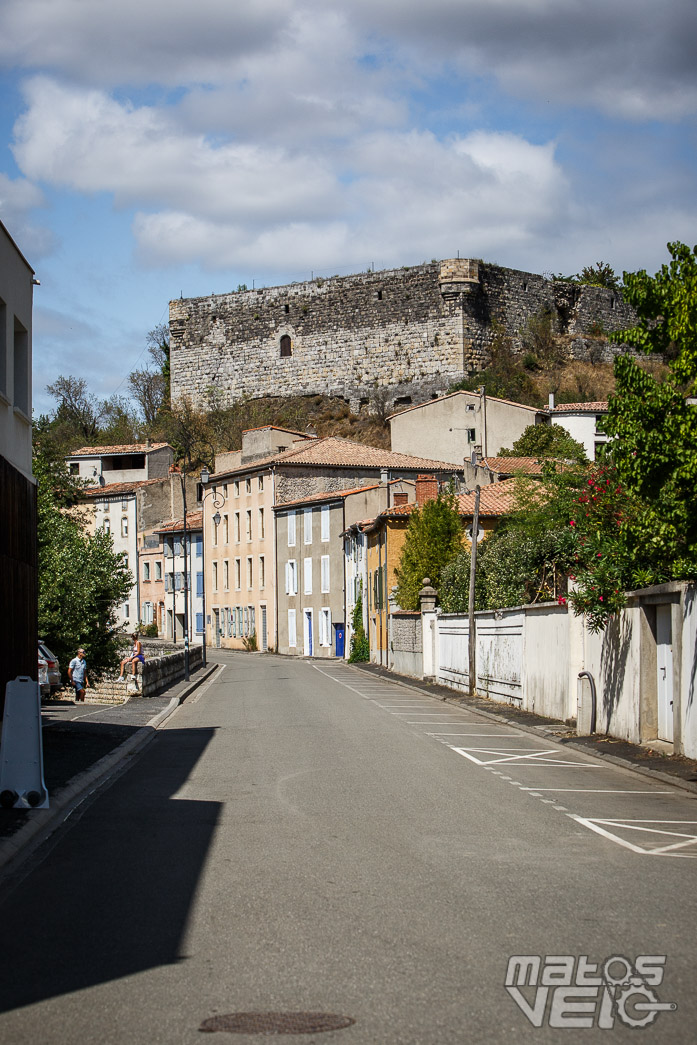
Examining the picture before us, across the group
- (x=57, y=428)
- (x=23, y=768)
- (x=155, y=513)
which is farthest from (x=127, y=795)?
(x=57, y=428)

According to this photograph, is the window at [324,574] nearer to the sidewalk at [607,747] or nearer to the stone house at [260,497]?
the stone house at [260,497]

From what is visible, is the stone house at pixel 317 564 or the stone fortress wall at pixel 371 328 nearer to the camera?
the stone house at pixel 317 564

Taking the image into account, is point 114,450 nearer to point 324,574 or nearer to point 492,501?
point 324,574

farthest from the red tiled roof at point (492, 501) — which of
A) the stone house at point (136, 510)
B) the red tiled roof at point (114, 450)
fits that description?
the red tiled roof at point (114, 450)

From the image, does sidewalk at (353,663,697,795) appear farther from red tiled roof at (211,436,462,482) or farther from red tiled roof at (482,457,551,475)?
red tiled roof at (211,436,462,482)

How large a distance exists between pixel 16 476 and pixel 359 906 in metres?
10.8

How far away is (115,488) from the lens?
84.6 meters

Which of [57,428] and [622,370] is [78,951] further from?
[57,428]

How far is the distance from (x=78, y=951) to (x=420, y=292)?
79.0 meters

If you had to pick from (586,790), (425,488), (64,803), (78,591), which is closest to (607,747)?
(586,790)

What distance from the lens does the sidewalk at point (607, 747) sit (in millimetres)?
13627

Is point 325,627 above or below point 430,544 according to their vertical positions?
below

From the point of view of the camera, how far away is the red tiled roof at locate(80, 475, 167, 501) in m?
82.9

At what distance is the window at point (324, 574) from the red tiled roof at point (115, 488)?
23.8 metres
